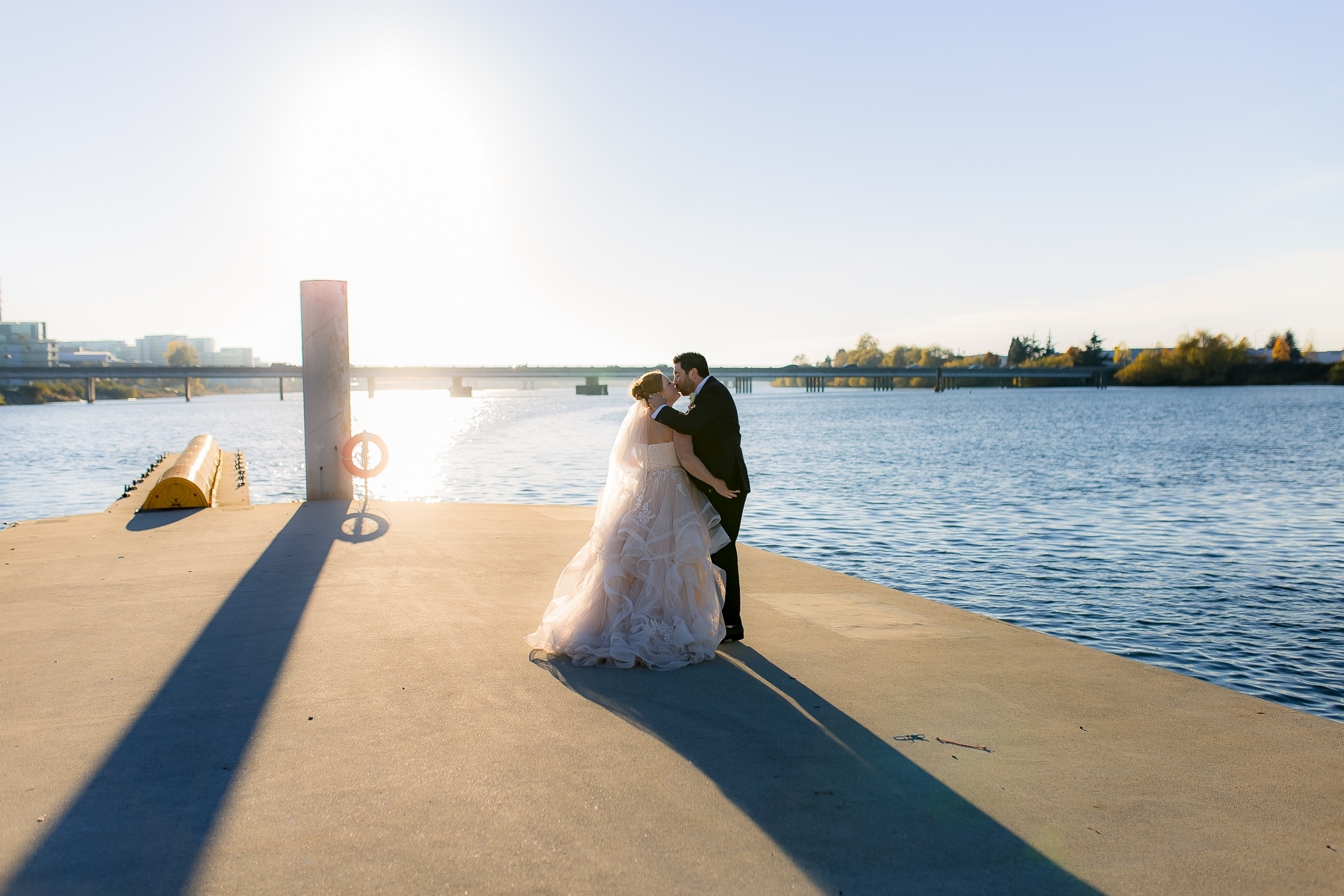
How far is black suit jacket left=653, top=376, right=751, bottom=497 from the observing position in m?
6.46

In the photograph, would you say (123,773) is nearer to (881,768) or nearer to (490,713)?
(490,713)

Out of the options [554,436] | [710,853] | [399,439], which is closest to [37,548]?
[710,853]

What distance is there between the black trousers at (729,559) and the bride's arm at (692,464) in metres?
0.14

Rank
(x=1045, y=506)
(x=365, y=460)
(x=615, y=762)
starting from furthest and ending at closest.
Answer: (x=1045, y=506)
(x=365, y=460)
(x=615, y=762)

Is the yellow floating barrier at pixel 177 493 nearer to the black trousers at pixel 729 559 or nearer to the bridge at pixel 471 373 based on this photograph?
the black trousers at pixel 729 559

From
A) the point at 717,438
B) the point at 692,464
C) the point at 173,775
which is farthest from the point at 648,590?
the point at 173,775

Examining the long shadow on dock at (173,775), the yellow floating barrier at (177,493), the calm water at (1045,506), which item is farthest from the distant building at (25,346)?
the long shadow on dock at (173,775)

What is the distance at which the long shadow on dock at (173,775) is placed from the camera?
10.8 ft

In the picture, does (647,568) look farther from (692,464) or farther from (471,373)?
(471,373)

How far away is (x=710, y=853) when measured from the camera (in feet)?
11.4

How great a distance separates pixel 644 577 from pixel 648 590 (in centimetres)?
10

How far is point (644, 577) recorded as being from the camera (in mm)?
6316

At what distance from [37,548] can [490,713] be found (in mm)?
8253

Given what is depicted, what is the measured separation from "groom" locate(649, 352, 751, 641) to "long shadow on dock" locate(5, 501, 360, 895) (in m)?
3.19
